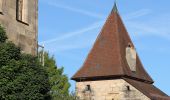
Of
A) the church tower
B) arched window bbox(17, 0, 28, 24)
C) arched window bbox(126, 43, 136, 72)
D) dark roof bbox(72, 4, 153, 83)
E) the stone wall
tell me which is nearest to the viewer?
arched window bbox(17, 0, 28, 24)

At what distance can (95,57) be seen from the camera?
135 ft

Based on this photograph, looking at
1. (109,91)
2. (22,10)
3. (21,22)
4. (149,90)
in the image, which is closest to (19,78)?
(21,22)

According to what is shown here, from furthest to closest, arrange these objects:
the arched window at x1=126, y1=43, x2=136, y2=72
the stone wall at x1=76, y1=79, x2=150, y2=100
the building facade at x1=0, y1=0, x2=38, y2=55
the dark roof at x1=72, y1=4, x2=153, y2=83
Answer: the arched window at x1=126, y1=43, x2=136, y2=72, the dark roof at x1=72, y1=4, x2=153, y2=83, the stone wall at x1=76, y1=79, x2=150, y2=100, the building facade at x1=0, y1=0, x2=38, y2=55

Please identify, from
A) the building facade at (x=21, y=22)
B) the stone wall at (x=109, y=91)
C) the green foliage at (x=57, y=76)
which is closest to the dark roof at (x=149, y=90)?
the stone wall at (x=109, y=91)

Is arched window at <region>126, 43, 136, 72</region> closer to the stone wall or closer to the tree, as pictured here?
the stone wall

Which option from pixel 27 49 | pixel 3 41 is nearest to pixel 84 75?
pixel 27 49

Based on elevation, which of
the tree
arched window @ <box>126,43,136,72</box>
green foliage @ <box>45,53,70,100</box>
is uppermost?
arched window @ <box>126,43,136,72</box>

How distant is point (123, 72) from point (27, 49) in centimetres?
1934

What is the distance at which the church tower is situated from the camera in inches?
1531

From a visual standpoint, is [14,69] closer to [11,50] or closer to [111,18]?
[11,50]

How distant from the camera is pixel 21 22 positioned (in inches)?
795

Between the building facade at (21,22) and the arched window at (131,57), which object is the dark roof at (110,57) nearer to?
the arched window at (131,57)

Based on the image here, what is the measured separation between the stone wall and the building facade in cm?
1831

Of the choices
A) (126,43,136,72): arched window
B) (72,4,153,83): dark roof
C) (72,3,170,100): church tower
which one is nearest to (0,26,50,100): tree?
(72,3,170,100): church tower
